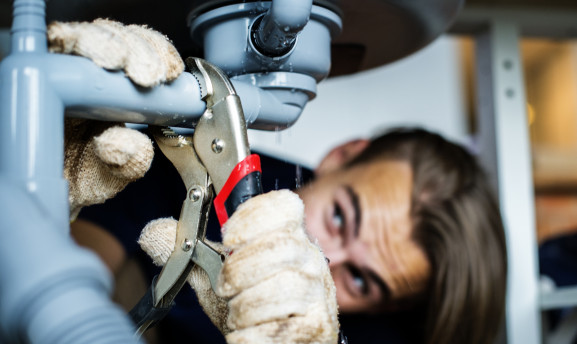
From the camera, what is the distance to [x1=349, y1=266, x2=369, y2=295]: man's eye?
0.88m

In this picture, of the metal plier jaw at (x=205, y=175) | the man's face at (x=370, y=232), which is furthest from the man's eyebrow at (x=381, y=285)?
the metal plier jaw at (x=205, y=175)

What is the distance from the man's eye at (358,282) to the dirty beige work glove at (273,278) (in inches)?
24.9

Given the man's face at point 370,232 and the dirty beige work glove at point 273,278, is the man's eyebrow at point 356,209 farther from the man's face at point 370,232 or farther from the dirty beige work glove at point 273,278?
the dirty beige work glove at point 273,278

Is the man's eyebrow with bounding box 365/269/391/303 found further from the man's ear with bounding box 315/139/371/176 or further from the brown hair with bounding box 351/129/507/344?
the man's ear with bounding box 315/139/371/176

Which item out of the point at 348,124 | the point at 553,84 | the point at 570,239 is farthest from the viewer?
the point at 553,84

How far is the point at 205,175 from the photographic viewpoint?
301mm

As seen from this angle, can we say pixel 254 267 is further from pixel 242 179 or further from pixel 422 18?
pixel 422 18

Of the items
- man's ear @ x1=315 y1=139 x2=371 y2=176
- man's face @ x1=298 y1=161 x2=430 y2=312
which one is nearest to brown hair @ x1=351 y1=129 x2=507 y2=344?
man's face @ x1=298 y1=161 x2=430 y2=312

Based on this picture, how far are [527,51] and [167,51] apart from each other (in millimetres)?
2913

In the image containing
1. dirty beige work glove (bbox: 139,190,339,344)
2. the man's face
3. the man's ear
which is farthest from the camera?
the man's ear

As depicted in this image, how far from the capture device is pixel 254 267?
0.24 metres

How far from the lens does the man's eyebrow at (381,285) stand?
84 centimetres

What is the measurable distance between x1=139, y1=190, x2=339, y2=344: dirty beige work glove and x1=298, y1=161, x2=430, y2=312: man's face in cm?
54

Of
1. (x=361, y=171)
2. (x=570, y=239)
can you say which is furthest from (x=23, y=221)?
(x=570, y=239)
